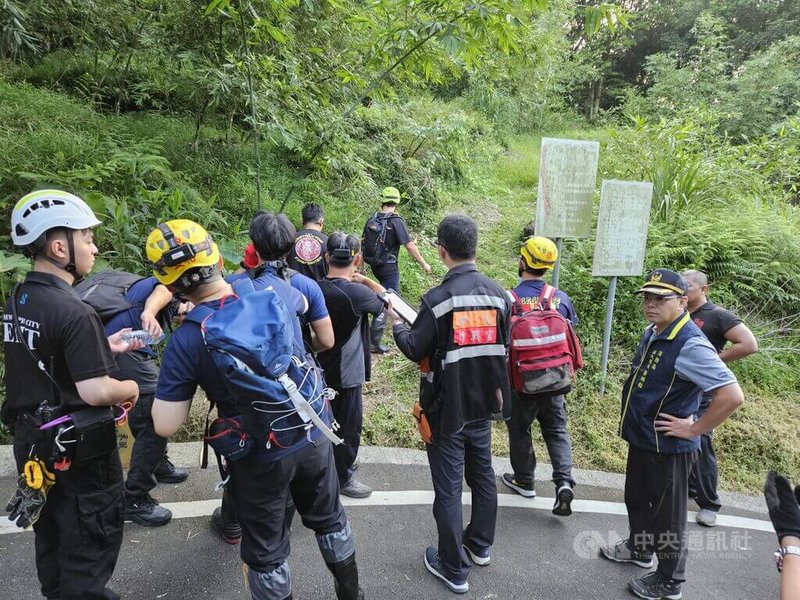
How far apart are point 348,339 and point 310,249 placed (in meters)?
1.24

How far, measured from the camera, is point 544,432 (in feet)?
12.4

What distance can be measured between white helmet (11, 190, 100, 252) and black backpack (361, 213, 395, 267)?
168 inches

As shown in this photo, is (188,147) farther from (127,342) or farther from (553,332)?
(553,332)

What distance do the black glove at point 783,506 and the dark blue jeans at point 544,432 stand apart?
1895 millimetres

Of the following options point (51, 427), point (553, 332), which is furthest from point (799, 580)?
point (51, 427)

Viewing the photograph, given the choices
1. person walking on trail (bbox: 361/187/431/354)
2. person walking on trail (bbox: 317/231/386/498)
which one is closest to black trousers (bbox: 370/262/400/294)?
person walking on trail (bbox: 361/187/431/354)

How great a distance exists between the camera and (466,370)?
2.88 metres

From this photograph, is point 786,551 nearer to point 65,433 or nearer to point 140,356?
point 65,433

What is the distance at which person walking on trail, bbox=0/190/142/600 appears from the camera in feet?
6.79

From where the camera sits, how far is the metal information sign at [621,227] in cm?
513

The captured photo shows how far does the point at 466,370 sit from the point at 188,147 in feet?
21.9

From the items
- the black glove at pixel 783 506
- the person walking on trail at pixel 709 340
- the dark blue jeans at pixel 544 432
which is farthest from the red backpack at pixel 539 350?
the black glove at pixel 783 506

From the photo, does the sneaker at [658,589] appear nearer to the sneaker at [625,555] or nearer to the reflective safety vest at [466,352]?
the sneaker at [625,555]

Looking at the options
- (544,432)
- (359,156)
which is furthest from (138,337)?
(359,156)
